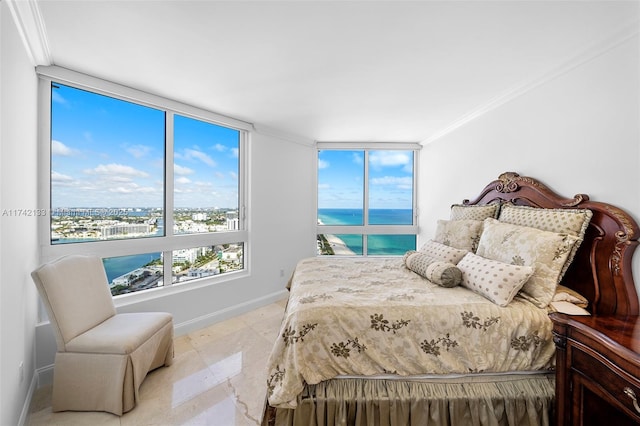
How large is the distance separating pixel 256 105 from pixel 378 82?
1323mm

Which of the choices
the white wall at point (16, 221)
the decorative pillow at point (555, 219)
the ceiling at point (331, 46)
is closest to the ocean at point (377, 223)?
the ceiling at point (331, 46)

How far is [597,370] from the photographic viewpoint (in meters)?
1.11

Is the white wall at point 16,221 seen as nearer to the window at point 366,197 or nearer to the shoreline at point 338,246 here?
the window at point 366,197

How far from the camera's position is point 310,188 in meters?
4.05

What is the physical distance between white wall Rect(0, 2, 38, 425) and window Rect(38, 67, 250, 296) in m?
0.27

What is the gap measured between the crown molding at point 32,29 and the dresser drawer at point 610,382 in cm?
336

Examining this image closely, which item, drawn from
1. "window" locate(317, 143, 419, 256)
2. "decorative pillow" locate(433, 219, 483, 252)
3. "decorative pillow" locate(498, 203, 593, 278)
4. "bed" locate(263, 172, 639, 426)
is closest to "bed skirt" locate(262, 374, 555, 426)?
"bed" locate(263, 172, 639, 426)

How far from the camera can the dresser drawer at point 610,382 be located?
3.15ft

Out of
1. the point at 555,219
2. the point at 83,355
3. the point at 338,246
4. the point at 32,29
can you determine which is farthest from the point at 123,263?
the point at 555,219

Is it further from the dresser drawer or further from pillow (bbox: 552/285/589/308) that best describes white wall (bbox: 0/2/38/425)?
pillow (bbox: 552/285/589/308)

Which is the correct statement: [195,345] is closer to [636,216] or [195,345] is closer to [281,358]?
[281,358]

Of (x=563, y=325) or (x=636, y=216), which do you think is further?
(x=636, y=216)

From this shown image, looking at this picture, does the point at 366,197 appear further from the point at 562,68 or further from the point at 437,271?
the point at 562,68

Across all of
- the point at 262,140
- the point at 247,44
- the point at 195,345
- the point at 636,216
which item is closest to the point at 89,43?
the point at 247,44
